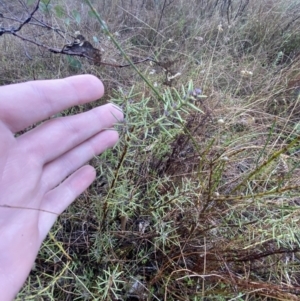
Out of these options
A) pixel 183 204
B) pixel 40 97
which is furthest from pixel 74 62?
pixel 183 204

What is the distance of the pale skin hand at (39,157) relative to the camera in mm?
1115

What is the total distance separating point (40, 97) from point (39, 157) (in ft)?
0.71

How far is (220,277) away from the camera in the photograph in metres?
1.10

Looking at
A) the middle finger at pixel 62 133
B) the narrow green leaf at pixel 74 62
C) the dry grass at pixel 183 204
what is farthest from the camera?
the narrow green leaf at pixel 74 62

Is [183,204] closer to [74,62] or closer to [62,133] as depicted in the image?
[62,133]

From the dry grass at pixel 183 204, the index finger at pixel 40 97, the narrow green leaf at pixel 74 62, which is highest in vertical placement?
the index finger at pixel 40 97

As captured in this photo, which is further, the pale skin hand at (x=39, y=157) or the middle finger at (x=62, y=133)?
the middle finger at (x=62, y=133)

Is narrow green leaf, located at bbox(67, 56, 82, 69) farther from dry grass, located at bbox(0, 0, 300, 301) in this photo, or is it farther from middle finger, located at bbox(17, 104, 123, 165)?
middle finger, located at bbox(17, 104, 123, 165)

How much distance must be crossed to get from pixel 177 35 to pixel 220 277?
75.9 inches

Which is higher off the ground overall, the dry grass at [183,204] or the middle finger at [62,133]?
the middle finger at [62,133]

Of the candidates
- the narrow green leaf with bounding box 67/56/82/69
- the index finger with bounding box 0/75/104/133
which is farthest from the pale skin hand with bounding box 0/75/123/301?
the narrow green leaf with bounding box 67/56/82/69

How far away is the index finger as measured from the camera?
1.17m

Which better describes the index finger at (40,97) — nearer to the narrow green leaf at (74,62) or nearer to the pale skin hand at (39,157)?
the pale skin hand at (39,157)

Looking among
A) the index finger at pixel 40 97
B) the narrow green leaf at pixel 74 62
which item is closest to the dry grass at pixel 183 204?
the narrow green leaf at pixel 74 62
